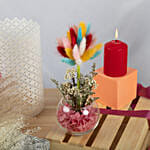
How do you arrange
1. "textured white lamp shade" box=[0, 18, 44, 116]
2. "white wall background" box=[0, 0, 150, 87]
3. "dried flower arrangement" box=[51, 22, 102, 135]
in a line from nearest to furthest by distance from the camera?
"dried flower arrangement" box=[51, 22, 102, 135] → "textured white lamp shade" box=[0, 18, 44, 116] → "white wall background" box=[0, 0, 150, 87]

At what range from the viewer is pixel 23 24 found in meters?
0.83

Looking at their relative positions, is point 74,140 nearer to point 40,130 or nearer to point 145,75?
point 40,130

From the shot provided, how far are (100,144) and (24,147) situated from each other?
18 cm

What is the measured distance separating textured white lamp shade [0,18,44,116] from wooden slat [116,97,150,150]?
0.26 m

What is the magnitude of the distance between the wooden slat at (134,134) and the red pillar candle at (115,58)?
0.14 m

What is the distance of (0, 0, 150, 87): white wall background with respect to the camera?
106 centimetres

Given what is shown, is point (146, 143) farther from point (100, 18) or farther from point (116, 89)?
point (100, 18)

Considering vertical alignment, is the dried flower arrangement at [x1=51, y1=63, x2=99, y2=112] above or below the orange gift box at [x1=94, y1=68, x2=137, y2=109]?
above

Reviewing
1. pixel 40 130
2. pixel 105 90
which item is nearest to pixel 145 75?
pixel 105 90

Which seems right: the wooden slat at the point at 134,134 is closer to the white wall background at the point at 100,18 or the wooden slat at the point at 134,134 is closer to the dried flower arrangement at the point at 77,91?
the dried flower arrangement at the point at 77,91

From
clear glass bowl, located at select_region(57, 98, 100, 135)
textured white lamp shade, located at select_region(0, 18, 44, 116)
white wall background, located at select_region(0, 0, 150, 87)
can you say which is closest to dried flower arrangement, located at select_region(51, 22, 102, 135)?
clear glass bowl, located at select_region(57, 98, 100, 135)

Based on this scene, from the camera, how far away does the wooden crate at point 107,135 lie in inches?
28.4

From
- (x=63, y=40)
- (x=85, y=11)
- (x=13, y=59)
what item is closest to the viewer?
(x=63, y=40)

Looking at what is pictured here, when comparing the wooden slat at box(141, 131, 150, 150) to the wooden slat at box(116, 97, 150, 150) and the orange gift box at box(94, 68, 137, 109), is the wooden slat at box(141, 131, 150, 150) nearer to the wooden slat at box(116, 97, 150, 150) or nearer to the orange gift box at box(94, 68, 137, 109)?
the wooden slat at box(116, 97, 150, 150)
